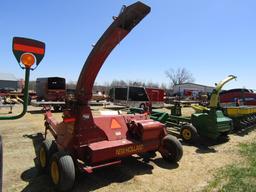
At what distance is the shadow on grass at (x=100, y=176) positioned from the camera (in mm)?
4227

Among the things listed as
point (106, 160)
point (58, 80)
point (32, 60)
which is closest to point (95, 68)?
point (106, 160)

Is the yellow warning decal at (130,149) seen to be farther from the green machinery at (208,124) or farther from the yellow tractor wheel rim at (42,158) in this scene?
the green machinery at (208,124)

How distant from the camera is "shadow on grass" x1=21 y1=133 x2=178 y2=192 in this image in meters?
4.23

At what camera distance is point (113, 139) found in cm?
467

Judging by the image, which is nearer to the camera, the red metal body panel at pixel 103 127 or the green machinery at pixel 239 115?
the red metal body panel at pixel 103 127

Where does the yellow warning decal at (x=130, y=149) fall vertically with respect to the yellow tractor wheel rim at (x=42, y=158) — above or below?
above

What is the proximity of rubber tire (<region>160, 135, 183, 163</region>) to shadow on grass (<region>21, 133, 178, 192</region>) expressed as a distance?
0.15 metres

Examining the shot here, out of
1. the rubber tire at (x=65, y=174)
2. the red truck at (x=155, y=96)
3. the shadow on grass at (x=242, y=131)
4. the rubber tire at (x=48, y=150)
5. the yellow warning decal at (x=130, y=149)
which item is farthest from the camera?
the red truck at (x=155, y=96)

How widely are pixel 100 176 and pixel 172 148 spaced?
1.63m

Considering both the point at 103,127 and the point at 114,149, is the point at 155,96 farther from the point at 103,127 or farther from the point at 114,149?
the point at 114,149

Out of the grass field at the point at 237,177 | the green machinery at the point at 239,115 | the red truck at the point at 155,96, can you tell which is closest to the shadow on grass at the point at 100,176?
the grass field at the point at 237,177

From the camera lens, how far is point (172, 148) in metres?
5.34

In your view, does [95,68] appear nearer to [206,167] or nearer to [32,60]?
[32,60]

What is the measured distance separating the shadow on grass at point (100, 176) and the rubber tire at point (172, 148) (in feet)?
0.48
